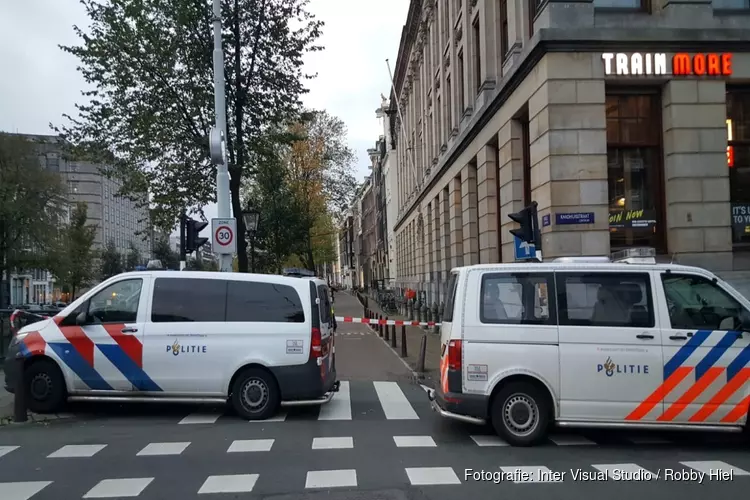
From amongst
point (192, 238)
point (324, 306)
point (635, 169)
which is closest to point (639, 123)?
point (635, 169)

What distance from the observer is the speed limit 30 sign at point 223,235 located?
14.4 meters

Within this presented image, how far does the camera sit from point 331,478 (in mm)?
6488

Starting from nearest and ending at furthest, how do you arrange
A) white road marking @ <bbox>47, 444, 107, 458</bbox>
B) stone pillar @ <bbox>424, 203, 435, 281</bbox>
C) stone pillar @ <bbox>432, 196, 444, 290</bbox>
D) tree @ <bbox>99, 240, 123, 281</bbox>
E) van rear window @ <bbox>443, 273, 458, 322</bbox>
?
white road marking @ <bbox>47, 444, 107, 458</bbox> → van rear window @ <bbox>443, 273, 458, 322</bbox> → stone pillar @ <bbox>432, 196, 444, 290</bbox> → stone pillar @ <bbox>424, 203, 435, 281</bbox> → tree @ <bbox>99, 240, 123, 281</bbox>

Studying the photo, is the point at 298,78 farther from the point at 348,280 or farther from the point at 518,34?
the point at 348,280

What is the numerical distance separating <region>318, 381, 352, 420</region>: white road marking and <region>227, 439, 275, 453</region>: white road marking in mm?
1571

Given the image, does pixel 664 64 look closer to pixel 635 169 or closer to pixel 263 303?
pixel 635 169

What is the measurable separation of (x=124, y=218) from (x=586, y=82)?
374ft

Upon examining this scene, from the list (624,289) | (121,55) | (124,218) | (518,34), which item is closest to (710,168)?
(518,34)

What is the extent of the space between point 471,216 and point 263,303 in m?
15.8

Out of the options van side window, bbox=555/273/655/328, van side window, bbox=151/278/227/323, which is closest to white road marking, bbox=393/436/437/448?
van side window, bbox=555/273/655/328

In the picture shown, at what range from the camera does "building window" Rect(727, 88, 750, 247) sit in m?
15.5

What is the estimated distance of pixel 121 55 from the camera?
19.8 metres

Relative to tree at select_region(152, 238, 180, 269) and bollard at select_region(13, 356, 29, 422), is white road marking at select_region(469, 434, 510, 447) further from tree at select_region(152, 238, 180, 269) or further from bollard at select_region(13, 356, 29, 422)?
tree at select_region(152, 238, 180, 269)

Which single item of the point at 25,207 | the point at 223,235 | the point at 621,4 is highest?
the point at 621,4
